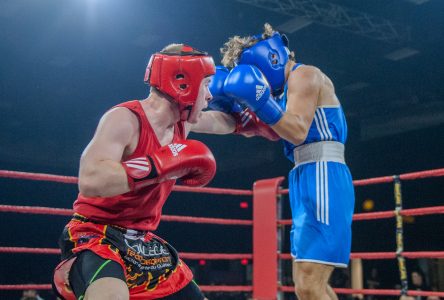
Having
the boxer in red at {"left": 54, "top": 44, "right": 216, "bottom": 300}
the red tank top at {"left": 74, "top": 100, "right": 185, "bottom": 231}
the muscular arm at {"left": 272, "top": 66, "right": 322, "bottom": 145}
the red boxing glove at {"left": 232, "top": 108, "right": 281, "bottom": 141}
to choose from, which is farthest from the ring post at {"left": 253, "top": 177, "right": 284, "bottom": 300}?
the red tank top at {"left": 74, "top": 100, "right": 185, "bottom": 231}

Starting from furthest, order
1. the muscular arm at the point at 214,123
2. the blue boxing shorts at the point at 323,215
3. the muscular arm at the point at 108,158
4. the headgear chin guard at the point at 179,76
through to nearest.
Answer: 1. the muscular arm at the point at 214,123
2. the blue boxing shorts at the point at 323,215
3. the headgear chin guard at the point at 179,76
4. the muscular arm at the point at 108,158

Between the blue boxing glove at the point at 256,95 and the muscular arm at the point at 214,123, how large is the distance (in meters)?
0.22

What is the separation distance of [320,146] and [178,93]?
0.75 meters

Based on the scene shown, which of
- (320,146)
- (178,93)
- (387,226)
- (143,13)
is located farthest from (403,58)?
(178,93)

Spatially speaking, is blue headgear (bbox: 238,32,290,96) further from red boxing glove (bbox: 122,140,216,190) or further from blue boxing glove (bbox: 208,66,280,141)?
red boxing glove (bbox: 122,140,216,190)

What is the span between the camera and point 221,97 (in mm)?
2430

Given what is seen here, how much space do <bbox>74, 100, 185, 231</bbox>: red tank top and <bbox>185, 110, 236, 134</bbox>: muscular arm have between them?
0.55 metres

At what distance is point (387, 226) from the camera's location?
10.1m

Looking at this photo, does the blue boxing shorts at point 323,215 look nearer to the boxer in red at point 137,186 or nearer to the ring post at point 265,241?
the boxer in red at point 137,186

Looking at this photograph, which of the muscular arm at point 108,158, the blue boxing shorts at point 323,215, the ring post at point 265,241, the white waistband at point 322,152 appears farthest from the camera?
the ring post at point 265,241

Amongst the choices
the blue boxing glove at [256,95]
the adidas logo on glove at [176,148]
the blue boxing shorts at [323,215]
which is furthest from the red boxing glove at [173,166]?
the blue boxing shorts at [323,215]

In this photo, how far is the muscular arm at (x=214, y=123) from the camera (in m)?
2.30

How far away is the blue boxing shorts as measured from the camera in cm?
207

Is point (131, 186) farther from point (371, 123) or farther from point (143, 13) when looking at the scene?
point (371, 123)
